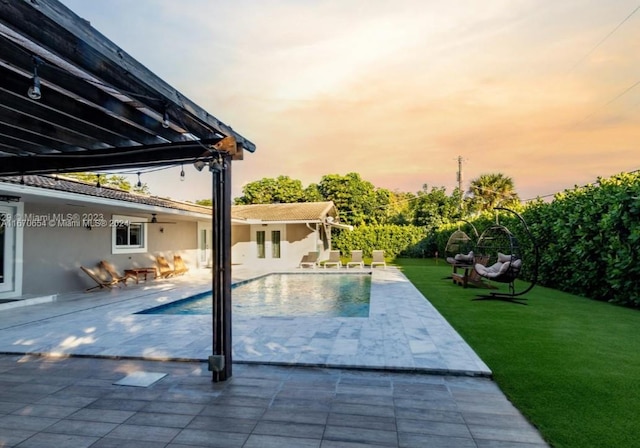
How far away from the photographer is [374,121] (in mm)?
17891

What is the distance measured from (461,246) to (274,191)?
2897cm

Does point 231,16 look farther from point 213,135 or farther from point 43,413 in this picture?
point 43,413

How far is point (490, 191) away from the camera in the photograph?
101ft

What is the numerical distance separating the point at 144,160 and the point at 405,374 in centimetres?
406

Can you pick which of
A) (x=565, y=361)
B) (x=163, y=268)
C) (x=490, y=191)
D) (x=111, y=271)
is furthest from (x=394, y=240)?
(x=565, y=361)

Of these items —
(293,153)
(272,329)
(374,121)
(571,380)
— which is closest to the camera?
(571,380)

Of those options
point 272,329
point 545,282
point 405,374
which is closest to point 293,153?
point 545,282

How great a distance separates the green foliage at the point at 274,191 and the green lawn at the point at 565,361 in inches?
1466

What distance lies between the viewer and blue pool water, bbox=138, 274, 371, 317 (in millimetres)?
9266

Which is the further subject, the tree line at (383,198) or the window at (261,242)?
the tree line at (383,198)

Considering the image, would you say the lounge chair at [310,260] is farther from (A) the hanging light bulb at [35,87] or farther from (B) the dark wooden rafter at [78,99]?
(A) the hanging light bulb at [35,87]

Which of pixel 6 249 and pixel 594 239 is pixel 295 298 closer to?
pixel 6 249

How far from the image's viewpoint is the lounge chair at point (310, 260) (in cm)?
1986

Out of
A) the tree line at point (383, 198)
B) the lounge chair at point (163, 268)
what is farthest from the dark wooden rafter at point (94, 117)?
the tree line at point (383, 198)
